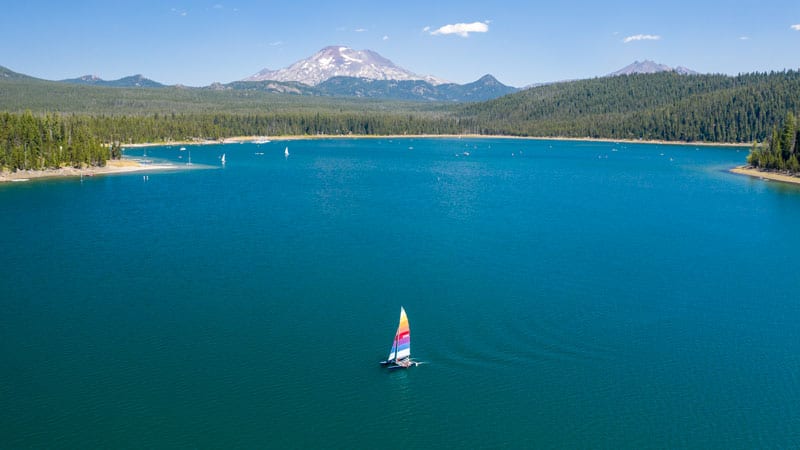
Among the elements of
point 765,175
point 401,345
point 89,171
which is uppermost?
point 89,171

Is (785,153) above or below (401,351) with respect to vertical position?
above

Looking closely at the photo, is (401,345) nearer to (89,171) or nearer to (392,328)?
(392,328)

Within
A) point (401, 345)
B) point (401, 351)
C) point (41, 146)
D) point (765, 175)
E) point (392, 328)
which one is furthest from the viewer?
point (765, 175)

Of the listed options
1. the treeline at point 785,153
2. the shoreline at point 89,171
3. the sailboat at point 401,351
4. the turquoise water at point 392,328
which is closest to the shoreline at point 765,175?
the treeline at point 785,153

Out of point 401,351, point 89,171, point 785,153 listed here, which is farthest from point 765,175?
point 89,171

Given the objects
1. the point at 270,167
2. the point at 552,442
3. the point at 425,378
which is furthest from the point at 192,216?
the point at 270,167

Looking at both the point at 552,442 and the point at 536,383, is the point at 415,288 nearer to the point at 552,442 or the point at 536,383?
the point at 536,383

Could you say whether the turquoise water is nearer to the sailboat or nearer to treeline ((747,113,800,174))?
the sailboat

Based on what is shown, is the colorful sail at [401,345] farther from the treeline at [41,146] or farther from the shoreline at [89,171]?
the treeline at [41,146]
